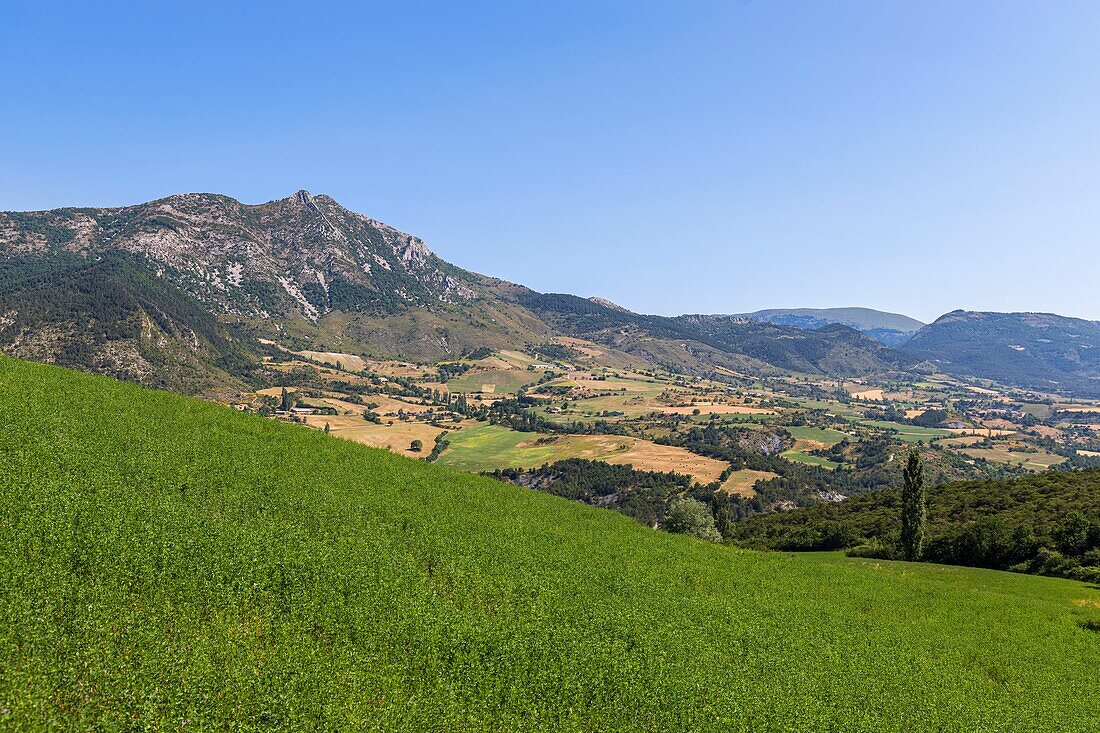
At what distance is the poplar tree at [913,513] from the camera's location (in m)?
82.0

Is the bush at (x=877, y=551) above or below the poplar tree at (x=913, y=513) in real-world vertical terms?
below

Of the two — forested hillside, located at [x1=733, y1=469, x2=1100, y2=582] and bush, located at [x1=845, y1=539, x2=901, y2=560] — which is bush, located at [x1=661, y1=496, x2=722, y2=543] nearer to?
forested hillside, located at [x1=733, y1=469, x2=1100, y2=582]

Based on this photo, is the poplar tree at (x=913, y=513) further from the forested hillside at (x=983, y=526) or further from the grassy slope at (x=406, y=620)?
the grassy slope at (x=406, y=620)

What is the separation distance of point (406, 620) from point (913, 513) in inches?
3201

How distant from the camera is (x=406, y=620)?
31.4 metres

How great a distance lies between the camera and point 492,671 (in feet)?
93.9

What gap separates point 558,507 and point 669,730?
A: 55741 millimetres

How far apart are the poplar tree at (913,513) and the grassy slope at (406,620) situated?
1926cm

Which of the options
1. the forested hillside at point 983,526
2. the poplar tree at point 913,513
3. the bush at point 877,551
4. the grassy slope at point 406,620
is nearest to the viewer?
the grassy slope at point 406,620

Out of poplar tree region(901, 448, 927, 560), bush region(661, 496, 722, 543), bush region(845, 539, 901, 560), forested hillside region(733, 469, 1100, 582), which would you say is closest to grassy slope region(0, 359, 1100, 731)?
forested hillside region(733, 469, 1100, 582)

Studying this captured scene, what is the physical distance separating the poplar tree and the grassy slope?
1926 centimetres

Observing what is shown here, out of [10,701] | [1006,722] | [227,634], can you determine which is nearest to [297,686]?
[227,634]

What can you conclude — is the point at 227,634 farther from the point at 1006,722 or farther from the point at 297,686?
the point at 1006,722

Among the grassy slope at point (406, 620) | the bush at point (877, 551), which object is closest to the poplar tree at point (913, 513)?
the bush at point (877, 551)
